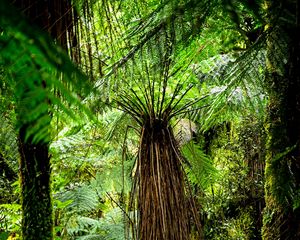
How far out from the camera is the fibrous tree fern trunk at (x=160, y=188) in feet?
5.78

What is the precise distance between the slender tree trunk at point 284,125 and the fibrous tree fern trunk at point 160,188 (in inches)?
20.5

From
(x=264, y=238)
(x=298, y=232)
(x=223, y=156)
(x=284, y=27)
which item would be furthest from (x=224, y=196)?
(x=284, y=27)

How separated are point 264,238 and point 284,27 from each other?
721 millimetres

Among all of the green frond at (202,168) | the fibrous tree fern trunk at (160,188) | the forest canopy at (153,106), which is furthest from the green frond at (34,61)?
the green frond at (202,168)

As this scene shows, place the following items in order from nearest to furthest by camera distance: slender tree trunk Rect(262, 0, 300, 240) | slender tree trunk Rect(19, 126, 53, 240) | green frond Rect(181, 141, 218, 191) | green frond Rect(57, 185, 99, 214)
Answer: slender tree trunk Rect(262, 0, 300, 240), slender tree trunk Rect(19, 126, 53, 240), green frond Rect(181, 141, 218, 191), green frond Rect(57, 185, 99, 214)

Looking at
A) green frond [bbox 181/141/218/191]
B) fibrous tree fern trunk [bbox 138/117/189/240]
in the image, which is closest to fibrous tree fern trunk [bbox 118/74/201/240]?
fibrous tree fern trunk [bbox 138/117/189/240]

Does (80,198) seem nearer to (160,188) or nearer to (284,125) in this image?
(160,188)

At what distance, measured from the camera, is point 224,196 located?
3.79m

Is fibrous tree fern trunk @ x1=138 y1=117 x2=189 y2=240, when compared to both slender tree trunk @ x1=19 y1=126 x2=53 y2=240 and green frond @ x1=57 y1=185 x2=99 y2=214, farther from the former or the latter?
green frond @ x1=57 y1=185 x2=99 y2=214

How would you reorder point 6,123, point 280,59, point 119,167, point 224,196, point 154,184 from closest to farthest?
point 280,59
point 6,123
point 154,184
point 119,167
point 224,196

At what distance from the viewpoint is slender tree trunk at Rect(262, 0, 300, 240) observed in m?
0.97

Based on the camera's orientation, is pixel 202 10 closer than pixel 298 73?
Yes

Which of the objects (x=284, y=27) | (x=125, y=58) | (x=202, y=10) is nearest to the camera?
(x=202, y=10)

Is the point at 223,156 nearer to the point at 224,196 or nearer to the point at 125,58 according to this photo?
the point at 224,196
